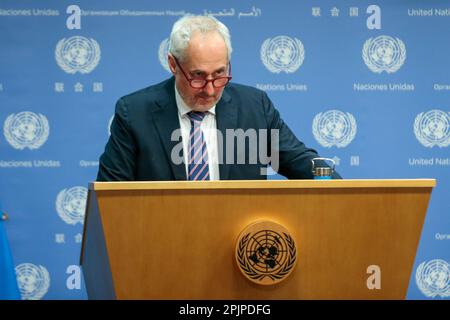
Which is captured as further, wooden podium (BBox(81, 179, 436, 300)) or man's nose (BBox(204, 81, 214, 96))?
man's nose (BBox(204, 81, 214, 96))

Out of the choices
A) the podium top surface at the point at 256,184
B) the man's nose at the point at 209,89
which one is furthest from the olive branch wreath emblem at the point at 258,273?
the man's nose at the point at 209,89

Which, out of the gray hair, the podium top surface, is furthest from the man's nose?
the podium top surface

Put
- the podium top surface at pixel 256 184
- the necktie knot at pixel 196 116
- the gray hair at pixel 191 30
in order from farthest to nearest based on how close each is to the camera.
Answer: the necktie knot at pixel 196 116 → the gray hair at pixel 191 30 → the podium top surface at pixel 256 184

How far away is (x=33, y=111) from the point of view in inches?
175

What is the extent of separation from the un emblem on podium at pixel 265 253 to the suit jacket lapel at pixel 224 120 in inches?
33.5

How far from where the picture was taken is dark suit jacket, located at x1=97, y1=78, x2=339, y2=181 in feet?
8.57

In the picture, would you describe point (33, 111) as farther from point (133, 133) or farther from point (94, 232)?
point (94, 232)

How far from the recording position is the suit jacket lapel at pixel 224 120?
8.60 ft

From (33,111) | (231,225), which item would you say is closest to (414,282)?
(33,111)

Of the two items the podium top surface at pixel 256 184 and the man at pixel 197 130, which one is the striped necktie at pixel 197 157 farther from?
the podium top surface at pixel 256 184

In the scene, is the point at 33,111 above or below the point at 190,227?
above

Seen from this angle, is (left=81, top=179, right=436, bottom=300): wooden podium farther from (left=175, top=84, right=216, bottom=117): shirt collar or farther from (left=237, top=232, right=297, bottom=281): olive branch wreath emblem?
(left=175, top=84, right=216, bottom=117): shirt collar

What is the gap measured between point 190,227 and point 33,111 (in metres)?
2.96

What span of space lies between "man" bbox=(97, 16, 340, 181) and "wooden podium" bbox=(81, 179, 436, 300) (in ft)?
2.55
